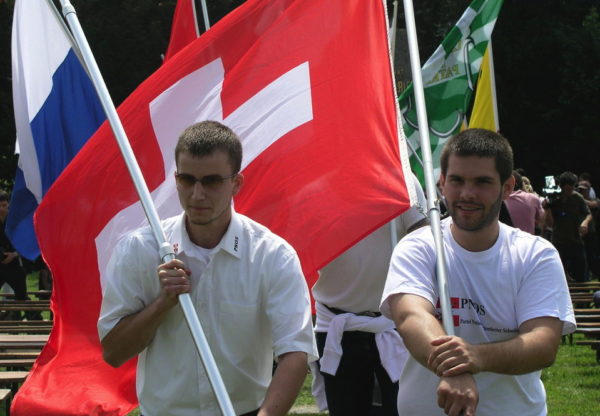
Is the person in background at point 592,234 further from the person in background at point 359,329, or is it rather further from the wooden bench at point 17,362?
the person in background at point 359,329

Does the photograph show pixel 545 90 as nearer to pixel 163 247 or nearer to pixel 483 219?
pixel 483 219

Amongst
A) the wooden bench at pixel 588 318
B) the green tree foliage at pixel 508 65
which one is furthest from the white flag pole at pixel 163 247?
the green tree foliage at pixel 508 65

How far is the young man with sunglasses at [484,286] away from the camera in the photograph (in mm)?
3834

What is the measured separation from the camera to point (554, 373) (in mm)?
11922

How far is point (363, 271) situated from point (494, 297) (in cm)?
225

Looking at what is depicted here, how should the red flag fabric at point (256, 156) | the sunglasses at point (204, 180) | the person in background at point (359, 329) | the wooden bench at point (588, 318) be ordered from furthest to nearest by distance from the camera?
the wooden bench at point (588, 318) < the person in background at point (359, 329) < the red flag fabric at point (256, 156) < the sunglasses at point (204, 180)

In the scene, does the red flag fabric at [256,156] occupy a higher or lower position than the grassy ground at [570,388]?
higher

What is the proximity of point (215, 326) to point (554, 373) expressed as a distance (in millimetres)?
8462

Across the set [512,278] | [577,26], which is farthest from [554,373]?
[577,26]

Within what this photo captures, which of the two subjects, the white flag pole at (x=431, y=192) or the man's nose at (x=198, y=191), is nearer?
the white flag pole at (x=431, y=192)

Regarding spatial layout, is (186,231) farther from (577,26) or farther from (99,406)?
(577,26)

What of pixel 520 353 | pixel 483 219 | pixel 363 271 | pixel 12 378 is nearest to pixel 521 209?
pixel 12 378

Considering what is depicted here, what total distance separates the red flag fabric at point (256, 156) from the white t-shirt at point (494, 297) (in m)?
1.49

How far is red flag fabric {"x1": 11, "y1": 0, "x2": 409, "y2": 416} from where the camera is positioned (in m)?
5.29
